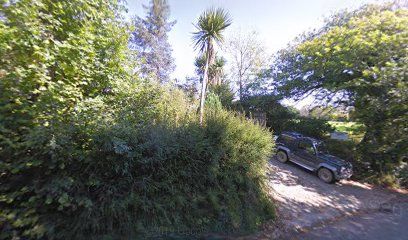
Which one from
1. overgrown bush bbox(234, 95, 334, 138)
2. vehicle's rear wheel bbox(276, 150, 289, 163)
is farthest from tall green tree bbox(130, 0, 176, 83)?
vehicle's rear wheel bbox(276, 150, 289, 163)

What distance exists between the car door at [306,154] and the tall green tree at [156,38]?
19.4m

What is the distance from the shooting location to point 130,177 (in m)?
3.72

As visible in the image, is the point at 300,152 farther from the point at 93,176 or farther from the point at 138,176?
the point at 93,176

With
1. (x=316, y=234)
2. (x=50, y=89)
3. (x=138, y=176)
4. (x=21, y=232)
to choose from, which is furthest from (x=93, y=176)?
(x=316, y=234)

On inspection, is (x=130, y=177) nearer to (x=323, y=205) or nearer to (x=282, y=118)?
(x=323, y=205)

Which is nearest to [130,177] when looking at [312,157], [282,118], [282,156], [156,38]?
[312,157]

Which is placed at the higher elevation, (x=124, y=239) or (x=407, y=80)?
(x=407, y=80)

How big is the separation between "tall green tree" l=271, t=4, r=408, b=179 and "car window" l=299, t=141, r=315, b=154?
2.73m

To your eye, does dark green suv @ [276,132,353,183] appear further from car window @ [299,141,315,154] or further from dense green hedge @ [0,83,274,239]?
dense green hedge @ [0,83,274,239]

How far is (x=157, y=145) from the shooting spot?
153 inches

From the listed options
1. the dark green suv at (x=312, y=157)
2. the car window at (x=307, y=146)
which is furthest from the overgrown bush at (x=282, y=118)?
the car window at (x=307, y=146)

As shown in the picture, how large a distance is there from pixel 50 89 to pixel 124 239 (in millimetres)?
2938

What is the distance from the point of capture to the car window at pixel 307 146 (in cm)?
909

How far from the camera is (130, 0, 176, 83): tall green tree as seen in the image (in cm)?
2528
